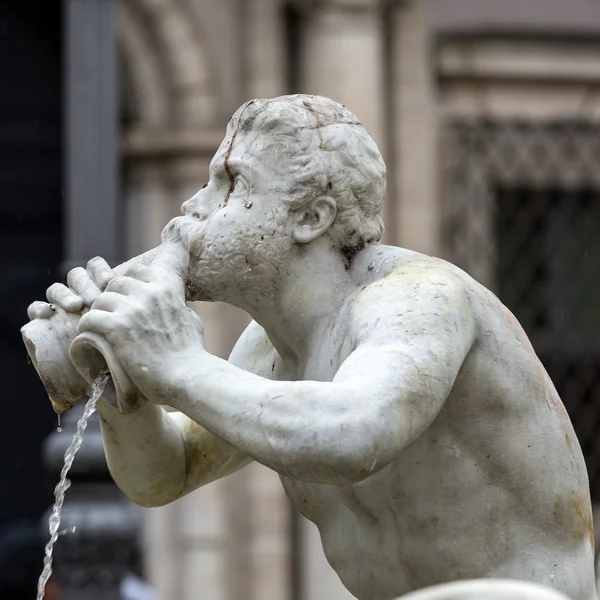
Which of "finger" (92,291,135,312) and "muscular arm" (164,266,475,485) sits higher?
"finger" (92,291,135,312)

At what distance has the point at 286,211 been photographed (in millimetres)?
3387

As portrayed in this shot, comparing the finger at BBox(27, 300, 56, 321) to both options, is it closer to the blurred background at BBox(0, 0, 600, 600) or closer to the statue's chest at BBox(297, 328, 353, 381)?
the statue's chest at BBox(297, 328, 353, 381)

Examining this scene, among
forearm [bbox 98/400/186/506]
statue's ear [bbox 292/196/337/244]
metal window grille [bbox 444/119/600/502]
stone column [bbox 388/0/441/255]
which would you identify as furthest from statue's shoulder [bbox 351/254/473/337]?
metal window grille [bbox 444/119/600/502]

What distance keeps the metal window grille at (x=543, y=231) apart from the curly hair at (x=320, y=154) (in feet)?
21.3

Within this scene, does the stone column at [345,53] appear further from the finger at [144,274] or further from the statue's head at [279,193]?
the finger at [144,274]

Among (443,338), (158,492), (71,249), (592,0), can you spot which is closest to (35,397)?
(71,249)

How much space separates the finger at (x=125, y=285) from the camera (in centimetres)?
320

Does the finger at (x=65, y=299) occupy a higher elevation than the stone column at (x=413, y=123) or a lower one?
higher

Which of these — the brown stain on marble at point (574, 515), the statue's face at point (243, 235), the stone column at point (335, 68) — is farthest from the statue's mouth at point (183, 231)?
the stone column at point (335, 68)

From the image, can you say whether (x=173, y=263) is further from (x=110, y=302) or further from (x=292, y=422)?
(x=292, y=422)

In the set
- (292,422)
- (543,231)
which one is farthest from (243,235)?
(543,231)

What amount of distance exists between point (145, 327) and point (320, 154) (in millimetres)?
465

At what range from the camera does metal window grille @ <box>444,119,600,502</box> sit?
10016mm

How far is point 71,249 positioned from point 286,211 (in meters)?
4.44
